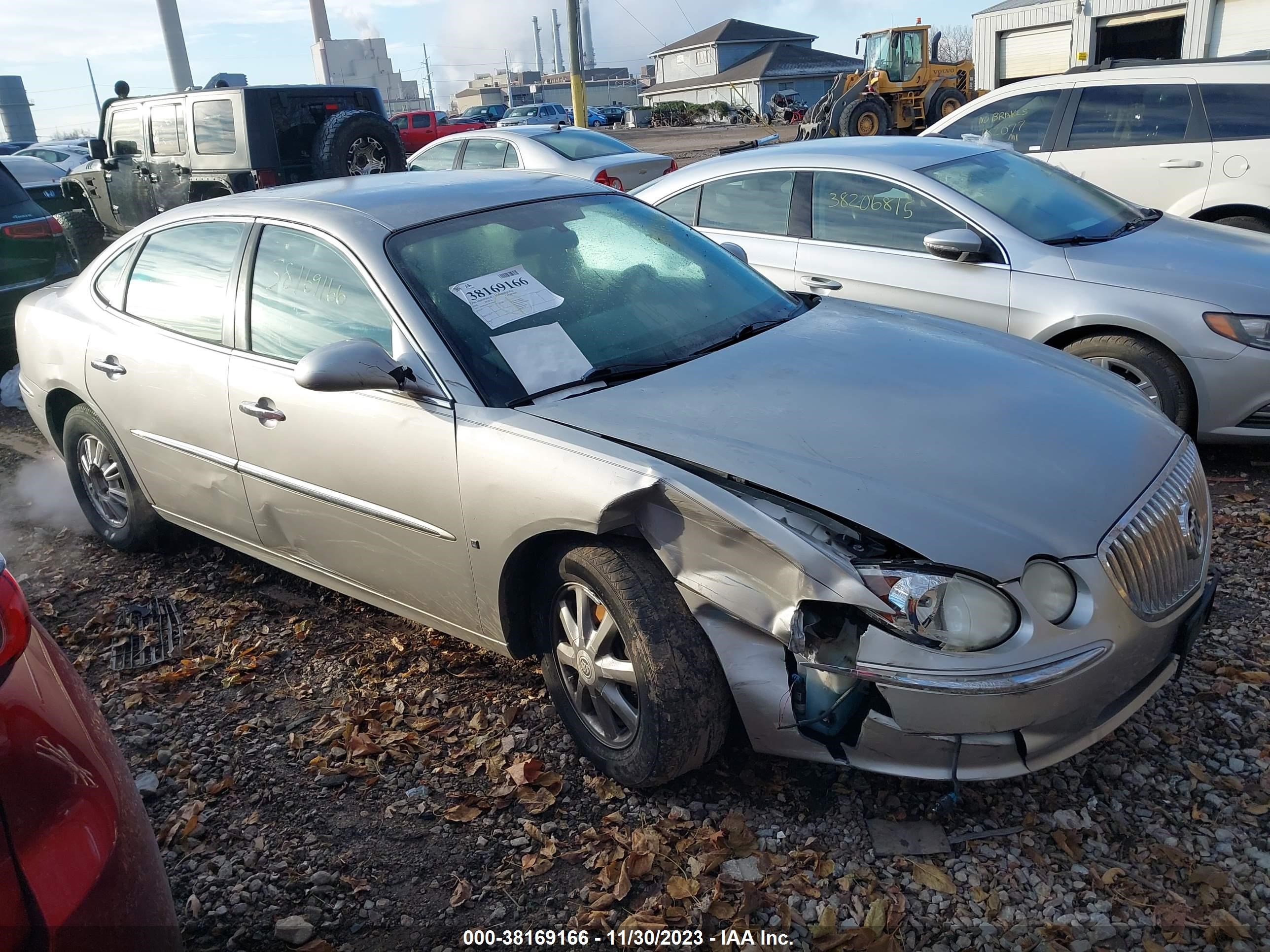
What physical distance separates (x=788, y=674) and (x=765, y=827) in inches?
19.3

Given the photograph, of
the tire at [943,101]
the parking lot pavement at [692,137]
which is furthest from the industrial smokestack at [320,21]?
the tire at [943,101]

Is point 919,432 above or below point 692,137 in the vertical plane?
above

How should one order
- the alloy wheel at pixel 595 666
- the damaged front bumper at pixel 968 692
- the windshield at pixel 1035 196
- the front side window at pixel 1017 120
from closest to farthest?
the damaged front bumper at pixel 968 692
the alloy wheel at pixel 595 666
the windshield at pixel 1035 196
the front side window at pixel 1017 120

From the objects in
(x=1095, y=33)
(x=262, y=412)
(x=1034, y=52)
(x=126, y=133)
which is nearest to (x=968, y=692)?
(x=262, y=412)

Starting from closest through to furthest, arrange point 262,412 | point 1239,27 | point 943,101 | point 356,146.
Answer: point 262,412
point 356,146
point 1239,27
point 943,101

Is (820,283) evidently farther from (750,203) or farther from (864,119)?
(864,119)

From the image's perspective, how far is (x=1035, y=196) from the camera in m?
5.39

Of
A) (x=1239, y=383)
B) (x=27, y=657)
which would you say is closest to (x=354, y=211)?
(x=27, y=657)

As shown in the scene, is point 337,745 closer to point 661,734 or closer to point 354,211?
point 661,734

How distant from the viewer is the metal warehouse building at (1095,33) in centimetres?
2145

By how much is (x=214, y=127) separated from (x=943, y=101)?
1827cm

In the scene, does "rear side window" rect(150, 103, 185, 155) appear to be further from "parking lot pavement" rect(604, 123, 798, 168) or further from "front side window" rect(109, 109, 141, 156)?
"parking lot pavement" rect(604, 123, 798, 168)

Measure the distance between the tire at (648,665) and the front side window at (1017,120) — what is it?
6345 millimetres

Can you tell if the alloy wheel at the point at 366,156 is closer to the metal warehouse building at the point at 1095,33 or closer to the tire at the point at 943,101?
the tire at the point at 943,101
